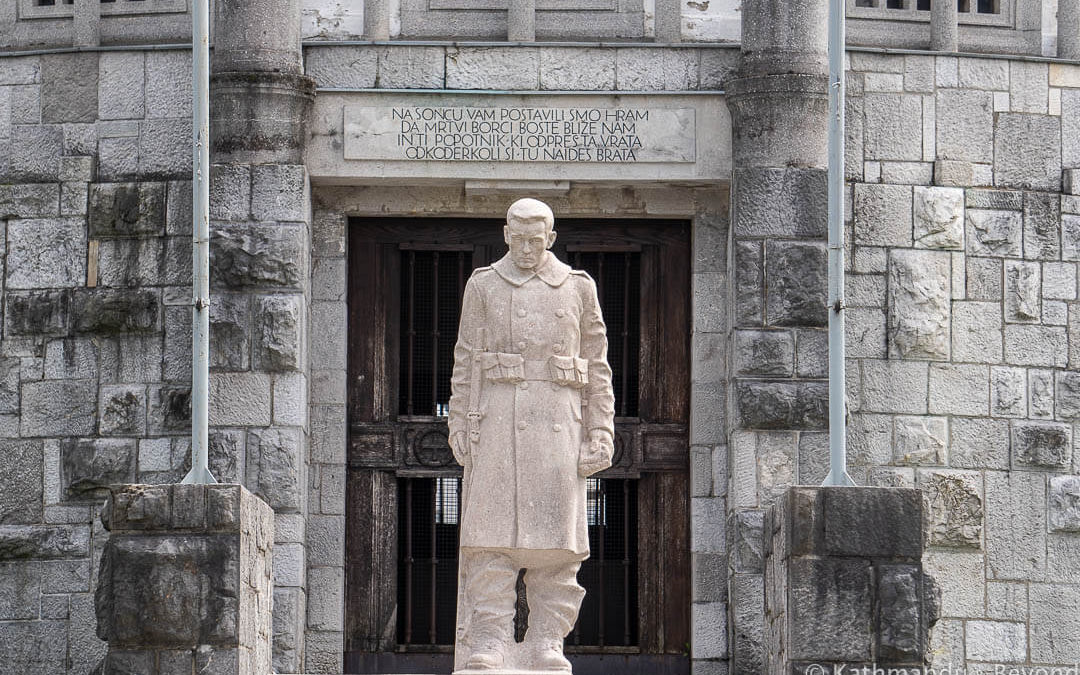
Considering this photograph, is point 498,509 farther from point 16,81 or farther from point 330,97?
point 16,81

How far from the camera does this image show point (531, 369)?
472 inches

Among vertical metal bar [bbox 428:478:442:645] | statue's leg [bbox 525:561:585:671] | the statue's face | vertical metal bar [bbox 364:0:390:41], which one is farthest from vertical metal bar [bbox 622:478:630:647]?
vertical metal bar [bbox 364:0:390:41]

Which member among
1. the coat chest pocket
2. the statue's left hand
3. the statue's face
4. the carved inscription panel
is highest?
the carved inscription panel

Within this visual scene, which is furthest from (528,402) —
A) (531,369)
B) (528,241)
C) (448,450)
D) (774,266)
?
(774,266)

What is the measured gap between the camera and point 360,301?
15062 mm

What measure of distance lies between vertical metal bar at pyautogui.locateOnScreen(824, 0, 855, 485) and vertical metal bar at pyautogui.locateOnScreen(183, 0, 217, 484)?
392 cm

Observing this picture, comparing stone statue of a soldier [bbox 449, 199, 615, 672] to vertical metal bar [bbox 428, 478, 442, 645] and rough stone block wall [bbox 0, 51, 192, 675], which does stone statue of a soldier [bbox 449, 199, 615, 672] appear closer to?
vertical metal bar [bbox 428, 478, 442, 645]

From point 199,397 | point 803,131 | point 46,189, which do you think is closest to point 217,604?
point 199,397

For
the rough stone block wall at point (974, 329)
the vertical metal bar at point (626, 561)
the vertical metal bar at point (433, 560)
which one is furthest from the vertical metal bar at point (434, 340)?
the rough stone block wall at point (974, 329)

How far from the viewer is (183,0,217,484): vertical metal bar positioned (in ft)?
40.5

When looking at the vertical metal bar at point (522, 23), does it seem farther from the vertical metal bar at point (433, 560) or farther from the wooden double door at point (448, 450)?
the vertical metal bar at point (433, 560)

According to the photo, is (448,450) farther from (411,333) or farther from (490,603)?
(490,603)

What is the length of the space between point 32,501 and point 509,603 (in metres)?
4.27

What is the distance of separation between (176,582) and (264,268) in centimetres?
346
